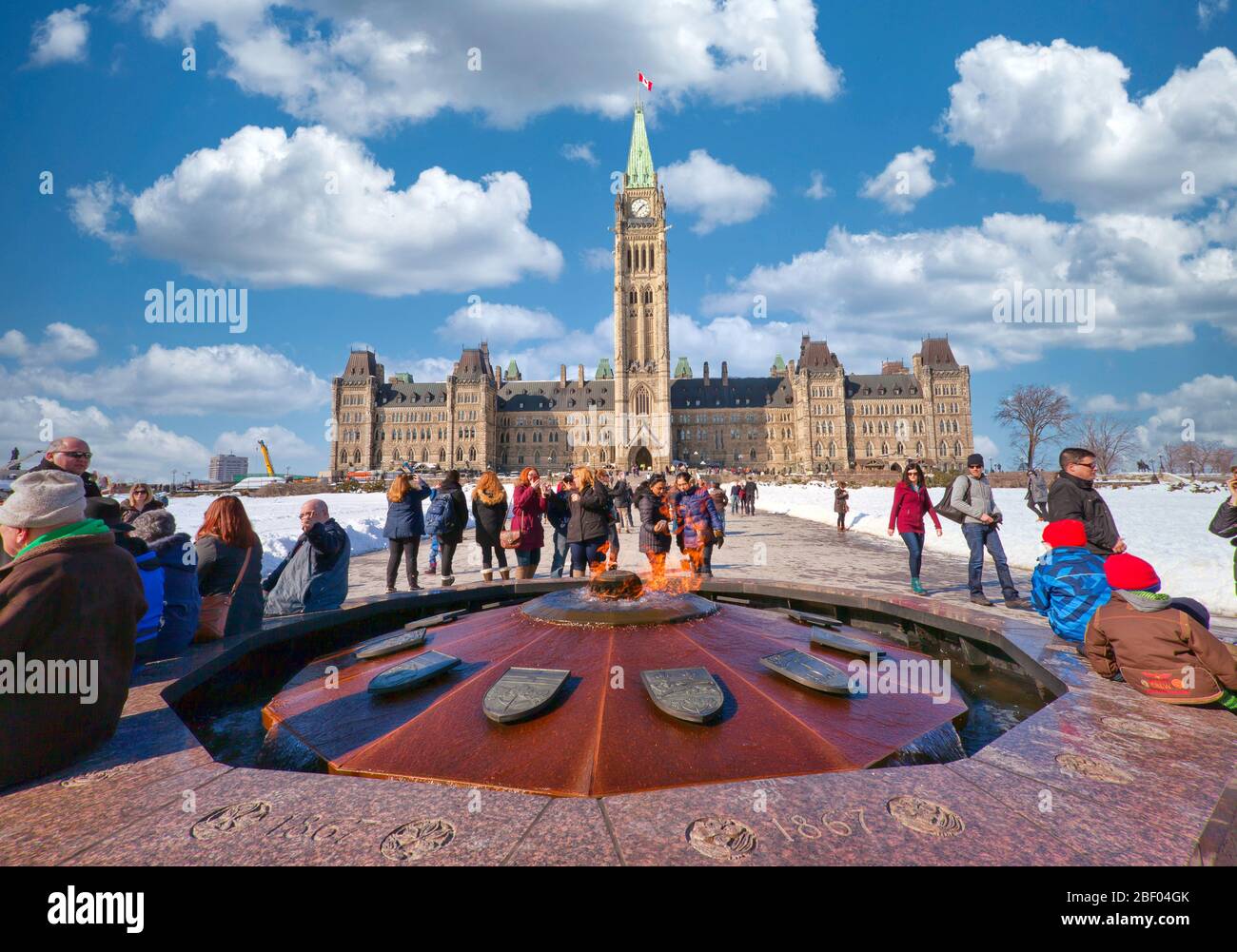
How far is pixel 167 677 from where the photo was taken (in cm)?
333

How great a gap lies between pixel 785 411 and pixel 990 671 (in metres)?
98.1

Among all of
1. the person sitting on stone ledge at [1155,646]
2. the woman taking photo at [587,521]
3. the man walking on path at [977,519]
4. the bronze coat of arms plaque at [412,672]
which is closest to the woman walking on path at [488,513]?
the woman taking photo at [587,521]

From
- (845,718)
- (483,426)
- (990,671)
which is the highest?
(483,426)

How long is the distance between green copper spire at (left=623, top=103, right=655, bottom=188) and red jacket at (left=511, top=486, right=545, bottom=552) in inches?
3871

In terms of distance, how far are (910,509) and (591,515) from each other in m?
4.80

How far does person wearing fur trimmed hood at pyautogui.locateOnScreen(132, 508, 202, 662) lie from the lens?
386 centimetres

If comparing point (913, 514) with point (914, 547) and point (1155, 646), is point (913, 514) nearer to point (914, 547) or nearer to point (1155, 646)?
point (914, 547)

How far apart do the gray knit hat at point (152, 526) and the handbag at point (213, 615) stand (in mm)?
748

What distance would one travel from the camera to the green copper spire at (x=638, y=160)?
310 feet

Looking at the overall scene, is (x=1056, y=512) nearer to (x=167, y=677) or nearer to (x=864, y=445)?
(x=167, y=677)

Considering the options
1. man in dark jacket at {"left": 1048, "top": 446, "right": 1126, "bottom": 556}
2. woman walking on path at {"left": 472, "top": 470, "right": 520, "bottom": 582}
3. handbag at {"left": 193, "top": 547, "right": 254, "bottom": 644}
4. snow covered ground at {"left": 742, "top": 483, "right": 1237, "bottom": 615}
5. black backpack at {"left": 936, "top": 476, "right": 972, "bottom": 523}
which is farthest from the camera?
woman walking on path at {"left": 472, "top": 470, "right": 520, "bottom": 582}

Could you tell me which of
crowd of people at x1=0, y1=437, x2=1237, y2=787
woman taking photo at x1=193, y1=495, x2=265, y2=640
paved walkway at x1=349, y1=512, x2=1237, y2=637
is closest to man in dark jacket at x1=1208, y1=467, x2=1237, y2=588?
crowd of people at x1=0, y1=437, x2=1237, y2=787

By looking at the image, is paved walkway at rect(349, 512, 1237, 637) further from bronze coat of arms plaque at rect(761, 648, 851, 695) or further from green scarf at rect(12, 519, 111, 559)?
green scarf at rect(12, 519, 111, 559)

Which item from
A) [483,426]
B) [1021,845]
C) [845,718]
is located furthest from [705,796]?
[483,426]
